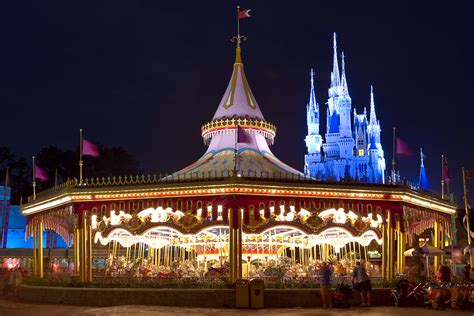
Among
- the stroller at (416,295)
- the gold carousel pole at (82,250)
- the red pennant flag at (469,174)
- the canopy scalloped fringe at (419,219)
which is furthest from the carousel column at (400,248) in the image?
the gold carousel pole at (82,250)

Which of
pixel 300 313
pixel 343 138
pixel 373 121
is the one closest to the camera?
pixel 300 313

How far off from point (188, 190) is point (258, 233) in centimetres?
357

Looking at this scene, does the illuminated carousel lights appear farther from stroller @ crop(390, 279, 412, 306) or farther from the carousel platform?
stroller @ crop(390, 279, 412, 306)

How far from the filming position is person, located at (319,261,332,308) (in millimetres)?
19516

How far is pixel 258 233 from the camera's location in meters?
23.3

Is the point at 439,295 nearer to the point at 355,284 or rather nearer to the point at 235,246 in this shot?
the point at 355,284

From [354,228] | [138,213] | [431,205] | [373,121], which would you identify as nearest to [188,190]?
[138,213]

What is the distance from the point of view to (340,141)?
129 metres

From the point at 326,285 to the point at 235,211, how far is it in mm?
3596

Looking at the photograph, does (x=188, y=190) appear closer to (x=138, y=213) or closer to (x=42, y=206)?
(x=138, y=213)

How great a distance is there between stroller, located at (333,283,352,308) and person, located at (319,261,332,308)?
0.18 meters

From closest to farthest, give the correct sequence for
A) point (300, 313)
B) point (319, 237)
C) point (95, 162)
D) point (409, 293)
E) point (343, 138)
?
point (300, 313) < point (409, 293) < point (319, 237) < point (95, 162) < point (343, 138)

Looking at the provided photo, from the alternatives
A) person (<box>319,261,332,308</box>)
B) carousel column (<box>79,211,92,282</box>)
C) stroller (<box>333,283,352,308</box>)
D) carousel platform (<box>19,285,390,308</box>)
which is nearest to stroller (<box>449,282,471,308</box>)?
carousel platform (<box>19,285,390,308</box>)

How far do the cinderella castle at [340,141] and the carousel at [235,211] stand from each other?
10031cm
